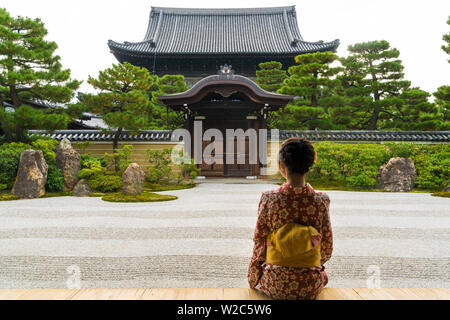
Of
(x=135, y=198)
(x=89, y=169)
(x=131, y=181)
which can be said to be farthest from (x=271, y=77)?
(x=135, y=198)

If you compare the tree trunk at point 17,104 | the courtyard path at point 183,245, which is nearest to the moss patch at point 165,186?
the courtyard path at point 183,245

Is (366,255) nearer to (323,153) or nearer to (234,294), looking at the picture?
(234,294)

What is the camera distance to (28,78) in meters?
8.89

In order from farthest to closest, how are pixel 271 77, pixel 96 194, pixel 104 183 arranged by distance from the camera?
pixel 271 77, pixel 104 183, pixel 96 194

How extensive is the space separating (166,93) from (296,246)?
14844 millimetres

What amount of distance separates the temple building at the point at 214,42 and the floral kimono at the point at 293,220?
1757 cm

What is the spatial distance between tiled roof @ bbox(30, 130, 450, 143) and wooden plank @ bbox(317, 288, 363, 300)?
39.4 feet

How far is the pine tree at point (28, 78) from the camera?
8.98 meters

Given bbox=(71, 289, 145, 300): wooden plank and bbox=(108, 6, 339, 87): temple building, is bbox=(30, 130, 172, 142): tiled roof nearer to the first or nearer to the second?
bbox=(108, 6, 339, 87): temple building

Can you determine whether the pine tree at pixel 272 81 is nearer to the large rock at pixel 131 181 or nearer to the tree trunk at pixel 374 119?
the tree trunk at pixel 374 119

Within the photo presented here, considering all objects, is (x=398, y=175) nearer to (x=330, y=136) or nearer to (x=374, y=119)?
(x=330, y=136)

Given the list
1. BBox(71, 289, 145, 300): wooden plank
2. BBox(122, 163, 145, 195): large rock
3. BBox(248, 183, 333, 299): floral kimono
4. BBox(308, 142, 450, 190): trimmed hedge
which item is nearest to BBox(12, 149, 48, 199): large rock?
BBox(122, 163, 145, 195): large rock

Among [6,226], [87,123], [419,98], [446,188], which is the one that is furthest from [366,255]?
[87,123]

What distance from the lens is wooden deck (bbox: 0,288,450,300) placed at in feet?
6.13
